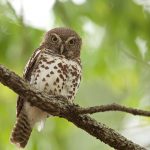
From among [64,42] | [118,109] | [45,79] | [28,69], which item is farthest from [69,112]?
[64,42]

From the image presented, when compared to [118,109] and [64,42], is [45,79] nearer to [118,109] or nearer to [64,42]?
[64,42]

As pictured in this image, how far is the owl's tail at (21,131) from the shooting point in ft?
14.1

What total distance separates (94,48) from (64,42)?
242 mm

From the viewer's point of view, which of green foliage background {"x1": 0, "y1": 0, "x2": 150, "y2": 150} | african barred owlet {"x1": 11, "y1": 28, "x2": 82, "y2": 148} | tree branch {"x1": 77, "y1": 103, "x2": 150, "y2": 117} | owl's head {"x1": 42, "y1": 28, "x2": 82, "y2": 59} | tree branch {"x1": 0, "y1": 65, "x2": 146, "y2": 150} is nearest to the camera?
tree branch {"x1": 77, "y1": 103, "x2": 150, "y2": 117}

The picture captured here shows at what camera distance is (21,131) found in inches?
170

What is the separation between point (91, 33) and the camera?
17.1 ft

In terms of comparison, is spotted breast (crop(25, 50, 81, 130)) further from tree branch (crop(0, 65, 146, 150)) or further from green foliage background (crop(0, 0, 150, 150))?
tree branch (crop(0, 65, 146, 150))

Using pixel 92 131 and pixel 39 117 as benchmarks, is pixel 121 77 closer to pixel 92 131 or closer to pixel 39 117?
pixel 39 117

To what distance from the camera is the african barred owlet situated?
421cm

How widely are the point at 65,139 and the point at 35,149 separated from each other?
64 cm

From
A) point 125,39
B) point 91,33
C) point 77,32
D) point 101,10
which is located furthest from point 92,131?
point 91,33

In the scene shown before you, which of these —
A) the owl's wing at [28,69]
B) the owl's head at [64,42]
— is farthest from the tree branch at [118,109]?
the owl's head at [64,42]

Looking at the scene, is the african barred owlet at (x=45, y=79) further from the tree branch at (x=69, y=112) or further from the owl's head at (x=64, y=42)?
the tree branch at (x=69, y=112)

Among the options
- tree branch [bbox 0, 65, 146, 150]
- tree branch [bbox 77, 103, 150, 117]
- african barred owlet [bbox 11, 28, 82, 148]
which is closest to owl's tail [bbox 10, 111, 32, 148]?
african barred owlet [bbox 11, 28, 82, 148]
